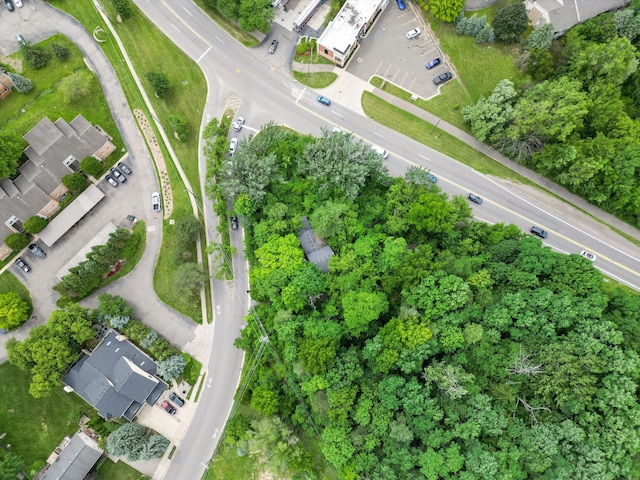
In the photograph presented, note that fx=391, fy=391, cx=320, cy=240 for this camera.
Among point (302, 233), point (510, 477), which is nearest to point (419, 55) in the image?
point (302, 233)

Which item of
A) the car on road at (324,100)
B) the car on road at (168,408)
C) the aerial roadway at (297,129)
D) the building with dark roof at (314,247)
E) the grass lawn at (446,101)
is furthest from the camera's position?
the car on road at (324,100)

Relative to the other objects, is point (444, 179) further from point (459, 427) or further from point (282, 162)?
point (459, 427)

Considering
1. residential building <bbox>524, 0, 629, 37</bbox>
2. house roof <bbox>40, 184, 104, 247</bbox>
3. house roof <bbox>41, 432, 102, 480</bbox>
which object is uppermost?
residential building <bbox>524, 0, 629, 37</bbox>

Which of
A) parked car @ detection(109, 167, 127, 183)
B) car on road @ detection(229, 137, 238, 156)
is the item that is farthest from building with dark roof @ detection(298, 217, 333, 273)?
parked car @ detection(109, 167, 127, 183)

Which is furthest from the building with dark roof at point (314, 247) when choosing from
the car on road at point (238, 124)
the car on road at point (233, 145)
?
the car on road at point (238, 124)

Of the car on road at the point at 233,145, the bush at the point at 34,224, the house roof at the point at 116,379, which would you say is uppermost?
the car on road at the point at 233,145

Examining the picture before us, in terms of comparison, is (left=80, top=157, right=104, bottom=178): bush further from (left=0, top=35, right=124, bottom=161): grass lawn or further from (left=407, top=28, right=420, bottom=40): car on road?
(left=407, top=28, right=420, bottom=40): car on road

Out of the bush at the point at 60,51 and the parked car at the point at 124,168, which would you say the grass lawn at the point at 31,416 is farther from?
the bush at the point at 60,51
